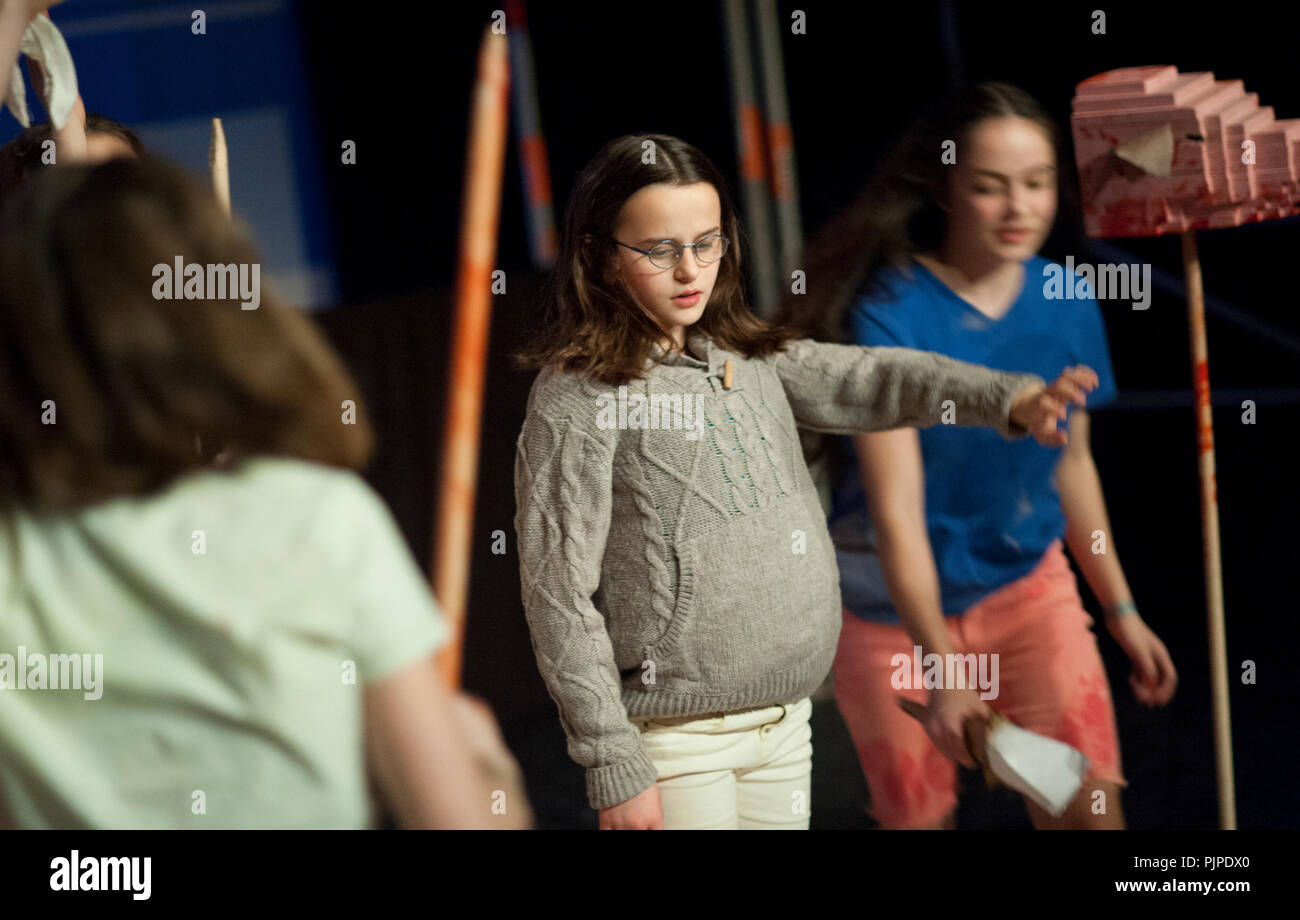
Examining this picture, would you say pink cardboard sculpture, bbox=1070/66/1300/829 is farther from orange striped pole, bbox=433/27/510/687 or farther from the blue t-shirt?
orange striped pole, bbox=433/27/510/687

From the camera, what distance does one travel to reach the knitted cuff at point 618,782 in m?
1.76

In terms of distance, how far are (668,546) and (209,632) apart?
0.85 metres

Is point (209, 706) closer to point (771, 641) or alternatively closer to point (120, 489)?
point (120, 489)

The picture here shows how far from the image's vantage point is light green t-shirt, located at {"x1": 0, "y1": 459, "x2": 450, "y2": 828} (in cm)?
105

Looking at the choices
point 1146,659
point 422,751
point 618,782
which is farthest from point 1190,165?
point 422,751

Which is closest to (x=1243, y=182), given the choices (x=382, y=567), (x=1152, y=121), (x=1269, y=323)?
(x=1152, y=121)

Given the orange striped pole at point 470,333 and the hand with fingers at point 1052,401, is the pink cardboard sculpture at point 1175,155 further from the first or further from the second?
the orange striped pole at point 470,333

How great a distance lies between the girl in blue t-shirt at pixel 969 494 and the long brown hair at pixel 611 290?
35cm

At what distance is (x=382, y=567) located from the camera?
106 cm

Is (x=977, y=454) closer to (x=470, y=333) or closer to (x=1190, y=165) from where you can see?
(x=1190, y=165)

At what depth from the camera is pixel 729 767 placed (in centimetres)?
187

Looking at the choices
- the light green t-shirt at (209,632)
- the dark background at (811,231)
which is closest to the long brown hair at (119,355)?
the light green t-shirt at (209,632)

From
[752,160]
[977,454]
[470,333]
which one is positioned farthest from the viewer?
[470,333]

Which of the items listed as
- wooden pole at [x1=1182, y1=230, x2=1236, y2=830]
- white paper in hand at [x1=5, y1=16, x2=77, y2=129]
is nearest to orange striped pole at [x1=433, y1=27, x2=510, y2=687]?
white paper in hand at [x1=5, y1=16, x2=77, y2=129]
